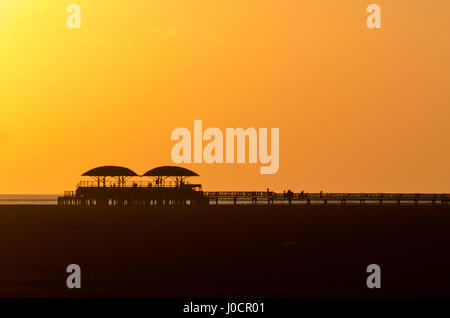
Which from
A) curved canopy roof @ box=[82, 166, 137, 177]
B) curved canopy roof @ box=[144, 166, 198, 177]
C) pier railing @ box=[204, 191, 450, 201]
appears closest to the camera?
curved canopy roof @ box=[144, 166, 198, 177]

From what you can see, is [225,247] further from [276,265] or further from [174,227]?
[174,227]

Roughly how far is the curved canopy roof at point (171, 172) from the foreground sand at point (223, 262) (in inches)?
2084

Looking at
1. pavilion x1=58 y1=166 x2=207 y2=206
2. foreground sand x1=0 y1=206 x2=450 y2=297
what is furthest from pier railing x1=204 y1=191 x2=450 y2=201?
foreground sand x1=0 y1=206 x2=450 y2=297

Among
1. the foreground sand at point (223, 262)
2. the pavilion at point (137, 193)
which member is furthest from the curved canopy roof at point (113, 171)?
the foreground sand at point (223, 262)

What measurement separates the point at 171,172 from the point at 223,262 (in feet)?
229

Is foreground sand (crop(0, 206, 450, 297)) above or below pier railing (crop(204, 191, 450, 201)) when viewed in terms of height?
below

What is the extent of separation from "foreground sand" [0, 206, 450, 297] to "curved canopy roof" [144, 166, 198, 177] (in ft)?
174

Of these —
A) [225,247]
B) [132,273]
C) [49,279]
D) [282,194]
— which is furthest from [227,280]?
[282,194]

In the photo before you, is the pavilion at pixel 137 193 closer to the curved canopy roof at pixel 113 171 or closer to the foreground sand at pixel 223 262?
the curved canopy roof at pixel 113 171

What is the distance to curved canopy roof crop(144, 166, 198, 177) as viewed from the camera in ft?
318

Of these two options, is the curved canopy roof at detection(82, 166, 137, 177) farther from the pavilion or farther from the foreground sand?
the foreground sand

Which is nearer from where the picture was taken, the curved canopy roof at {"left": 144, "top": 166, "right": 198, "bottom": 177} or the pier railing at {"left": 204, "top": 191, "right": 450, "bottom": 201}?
the curved canopy roof at {"left": 144, "top": 166, "right": 198, "bottom": 177}

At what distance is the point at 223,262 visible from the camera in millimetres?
28141

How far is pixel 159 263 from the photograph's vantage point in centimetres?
2778
